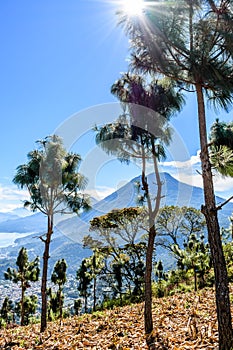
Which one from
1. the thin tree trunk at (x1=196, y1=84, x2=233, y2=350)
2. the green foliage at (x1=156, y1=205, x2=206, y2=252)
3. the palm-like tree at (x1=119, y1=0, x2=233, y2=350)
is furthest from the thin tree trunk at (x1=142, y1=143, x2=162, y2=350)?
the green foliage at (x1=156, y1=205, x2=206, y2=252)

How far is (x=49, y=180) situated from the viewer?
11.1 metres

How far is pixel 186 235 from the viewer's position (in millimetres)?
27438

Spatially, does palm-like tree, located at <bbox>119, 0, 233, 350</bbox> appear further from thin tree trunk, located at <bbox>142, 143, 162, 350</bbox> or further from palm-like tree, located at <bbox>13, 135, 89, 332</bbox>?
palm-like tree, located at <bbox>13, 135, 89, 332</bbox>

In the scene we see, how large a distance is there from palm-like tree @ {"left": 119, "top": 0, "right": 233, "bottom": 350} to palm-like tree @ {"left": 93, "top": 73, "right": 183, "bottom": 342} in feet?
4.97

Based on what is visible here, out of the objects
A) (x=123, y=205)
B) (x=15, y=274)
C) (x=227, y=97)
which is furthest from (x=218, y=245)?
(x=15, y=274)

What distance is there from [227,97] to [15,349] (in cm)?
801

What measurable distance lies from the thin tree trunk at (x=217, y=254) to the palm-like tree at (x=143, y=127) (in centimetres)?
198

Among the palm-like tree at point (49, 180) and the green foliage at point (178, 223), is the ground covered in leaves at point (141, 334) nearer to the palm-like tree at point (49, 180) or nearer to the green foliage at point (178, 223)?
the palm-like tree at point (49, 180)

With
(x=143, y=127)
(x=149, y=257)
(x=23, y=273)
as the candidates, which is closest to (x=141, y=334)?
(x=149, y=257)

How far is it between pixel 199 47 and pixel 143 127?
2.71 meters

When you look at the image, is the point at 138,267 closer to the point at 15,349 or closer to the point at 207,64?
the point at 15,349

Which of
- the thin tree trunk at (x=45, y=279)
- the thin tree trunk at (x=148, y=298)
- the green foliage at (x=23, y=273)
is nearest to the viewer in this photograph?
the thin tree trunk at (x=148, y=298)

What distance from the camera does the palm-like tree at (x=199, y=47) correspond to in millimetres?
5109

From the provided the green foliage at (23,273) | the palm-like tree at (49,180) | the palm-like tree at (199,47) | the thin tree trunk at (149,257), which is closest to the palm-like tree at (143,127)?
the thin tree trunk at (149,257)
